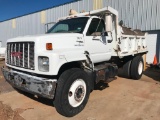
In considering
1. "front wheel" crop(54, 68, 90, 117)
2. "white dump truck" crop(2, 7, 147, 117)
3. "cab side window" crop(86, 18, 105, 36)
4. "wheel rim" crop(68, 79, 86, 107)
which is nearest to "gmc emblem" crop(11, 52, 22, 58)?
"white dump truck" crop(2, 7, 147, 117)

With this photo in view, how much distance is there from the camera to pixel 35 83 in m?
4.53

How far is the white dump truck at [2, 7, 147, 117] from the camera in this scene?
452 cm

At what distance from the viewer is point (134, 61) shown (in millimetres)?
8836

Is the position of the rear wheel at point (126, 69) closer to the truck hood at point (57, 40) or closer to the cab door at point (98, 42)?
the cab door at point (98, 42)

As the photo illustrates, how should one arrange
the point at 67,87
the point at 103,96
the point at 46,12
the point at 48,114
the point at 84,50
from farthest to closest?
the point at 46,12
the point at 103,96
the point at 84,50
the point at 48,114
the point at 67,87

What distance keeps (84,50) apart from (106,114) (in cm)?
175

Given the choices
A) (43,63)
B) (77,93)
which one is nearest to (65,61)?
(43,63)

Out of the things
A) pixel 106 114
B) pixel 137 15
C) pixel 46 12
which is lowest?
pixel 106 114

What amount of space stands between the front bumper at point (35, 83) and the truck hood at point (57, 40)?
0.71m

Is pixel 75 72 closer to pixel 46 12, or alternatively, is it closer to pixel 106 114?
pixel 106 114

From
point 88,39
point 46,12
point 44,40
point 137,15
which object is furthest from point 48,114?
point 46,12

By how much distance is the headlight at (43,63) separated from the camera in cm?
445

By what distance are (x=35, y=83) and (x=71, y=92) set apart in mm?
889

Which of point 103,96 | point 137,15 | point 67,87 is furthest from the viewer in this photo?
point 137,15
